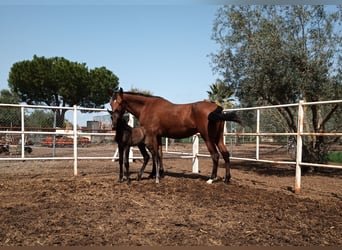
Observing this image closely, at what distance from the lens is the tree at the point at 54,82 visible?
29.7 m

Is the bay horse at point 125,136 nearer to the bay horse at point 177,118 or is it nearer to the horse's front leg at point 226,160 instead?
the bay horse at point 177,118

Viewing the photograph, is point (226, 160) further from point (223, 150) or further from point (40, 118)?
point (40, 118)

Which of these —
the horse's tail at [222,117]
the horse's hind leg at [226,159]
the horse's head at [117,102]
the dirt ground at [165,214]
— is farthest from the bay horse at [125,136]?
the horse's hind leg at [226,159]

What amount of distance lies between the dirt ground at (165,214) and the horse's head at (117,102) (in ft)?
5.20

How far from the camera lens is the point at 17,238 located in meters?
2.96

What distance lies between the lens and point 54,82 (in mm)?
29641

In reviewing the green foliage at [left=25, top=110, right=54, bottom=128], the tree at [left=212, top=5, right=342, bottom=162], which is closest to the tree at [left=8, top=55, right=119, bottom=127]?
the green foliage at [left=25, top=110, right=54, bottom=128]

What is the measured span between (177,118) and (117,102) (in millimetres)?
1385

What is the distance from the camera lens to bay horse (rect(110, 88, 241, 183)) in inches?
262

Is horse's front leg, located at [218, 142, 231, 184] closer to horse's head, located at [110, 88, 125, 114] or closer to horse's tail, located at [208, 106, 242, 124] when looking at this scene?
horse's tail, located at [208, 106, 242, 124]

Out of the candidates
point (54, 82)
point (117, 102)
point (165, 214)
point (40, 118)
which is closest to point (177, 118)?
point (117, 102)

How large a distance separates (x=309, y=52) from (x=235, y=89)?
247cm

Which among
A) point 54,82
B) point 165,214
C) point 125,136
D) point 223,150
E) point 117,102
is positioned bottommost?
point 165,214

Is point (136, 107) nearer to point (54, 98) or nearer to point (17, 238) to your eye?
point (17, 238)
